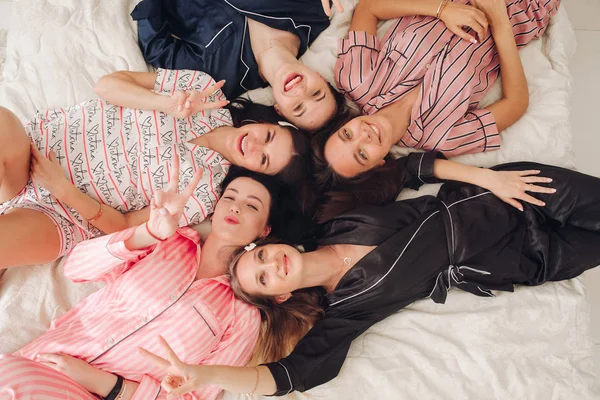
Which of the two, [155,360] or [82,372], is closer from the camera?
[155,360]


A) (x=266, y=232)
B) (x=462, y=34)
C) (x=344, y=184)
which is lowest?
(x=266, y=232)

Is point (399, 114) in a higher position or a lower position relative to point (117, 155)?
higher

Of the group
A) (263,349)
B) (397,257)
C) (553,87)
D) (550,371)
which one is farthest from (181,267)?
(553,87)

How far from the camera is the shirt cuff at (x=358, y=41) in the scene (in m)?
1.56

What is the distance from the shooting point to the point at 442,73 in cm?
149

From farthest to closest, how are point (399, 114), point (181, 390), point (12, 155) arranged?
point (399, 114)
point (12, 155)
point (181, 390)

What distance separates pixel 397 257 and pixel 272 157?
0.46 metres

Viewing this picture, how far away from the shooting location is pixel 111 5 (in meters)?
1.62

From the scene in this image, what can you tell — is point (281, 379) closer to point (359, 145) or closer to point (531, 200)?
point (359, 145)

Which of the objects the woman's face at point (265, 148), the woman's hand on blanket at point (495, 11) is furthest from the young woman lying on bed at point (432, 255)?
the woman's hand on blanket at point (495, 11)

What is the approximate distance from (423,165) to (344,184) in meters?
0.25

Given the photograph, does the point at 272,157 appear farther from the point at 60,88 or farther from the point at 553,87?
the point at 553,87

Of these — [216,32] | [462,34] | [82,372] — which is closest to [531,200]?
[462,34]

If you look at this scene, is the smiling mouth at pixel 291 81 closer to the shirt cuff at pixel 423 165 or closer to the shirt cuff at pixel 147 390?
the shirt cuff at pixel 423 165
